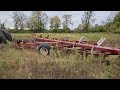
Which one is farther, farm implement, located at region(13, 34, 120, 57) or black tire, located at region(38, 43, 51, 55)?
black tire, located at region(38, 43, 51, 55)

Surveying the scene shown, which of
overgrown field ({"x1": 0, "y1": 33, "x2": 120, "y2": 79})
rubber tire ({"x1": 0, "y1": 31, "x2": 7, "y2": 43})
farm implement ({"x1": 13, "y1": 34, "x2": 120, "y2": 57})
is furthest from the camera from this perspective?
rubber tire ({"x1": 0, "y1": 31, "x2": 7, "y2": 43})

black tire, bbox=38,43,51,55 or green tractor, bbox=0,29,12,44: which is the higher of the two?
green tractor, bbox=0,29,12,44

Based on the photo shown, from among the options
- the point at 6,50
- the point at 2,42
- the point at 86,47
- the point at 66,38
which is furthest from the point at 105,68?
the point at 2,42

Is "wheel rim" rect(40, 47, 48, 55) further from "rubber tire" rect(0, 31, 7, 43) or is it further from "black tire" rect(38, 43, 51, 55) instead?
"rubber tire" rect(0, 31, 7, 43)

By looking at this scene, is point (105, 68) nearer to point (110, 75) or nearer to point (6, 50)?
point (110, 75)

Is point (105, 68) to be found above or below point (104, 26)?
below

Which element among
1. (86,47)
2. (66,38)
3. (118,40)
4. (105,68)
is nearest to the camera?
(105,68)

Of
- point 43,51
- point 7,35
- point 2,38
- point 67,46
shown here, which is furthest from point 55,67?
point 7,35

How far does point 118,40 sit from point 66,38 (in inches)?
68.9

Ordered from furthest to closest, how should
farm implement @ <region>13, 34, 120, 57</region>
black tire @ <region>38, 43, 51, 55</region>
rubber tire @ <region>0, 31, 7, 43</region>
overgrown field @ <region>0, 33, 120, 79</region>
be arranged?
rubber tire @ <region>0, 31, 7, 43</region> < black tire @ <region>38, 43, 51, 55</region> < farm implement @ <region>13, 34, 120, 57</region> < overgrown field @ <region>0, 33, 120, 79</region>

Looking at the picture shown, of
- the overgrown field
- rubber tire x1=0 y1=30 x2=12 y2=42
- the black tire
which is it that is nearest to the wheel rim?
the black tire

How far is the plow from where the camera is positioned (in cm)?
642

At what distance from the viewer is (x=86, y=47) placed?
685cm

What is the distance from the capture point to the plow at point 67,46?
253 inches
